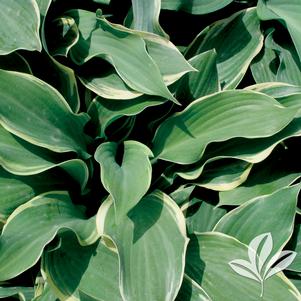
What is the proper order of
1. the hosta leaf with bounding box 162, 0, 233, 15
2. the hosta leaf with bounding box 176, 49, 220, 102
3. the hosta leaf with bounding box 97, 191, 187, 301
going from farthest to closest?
the hosta leaf with bounding box 162, 0, 233, 15 < the hosta leaf with bounding box 176, 49, 220, 102 < the hosta leaf with bounding box 97, 191, 187, 301

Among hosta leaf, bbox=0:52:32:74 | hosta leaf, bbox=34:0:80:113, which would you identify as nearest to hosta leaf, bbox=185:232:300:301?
hosta leaf, bbox=34:0:80:113

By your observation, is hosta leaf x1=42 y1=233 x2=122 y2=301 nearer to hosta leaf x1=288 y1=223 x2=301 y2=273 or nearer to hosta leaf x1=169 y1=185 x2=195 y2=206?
hosta leaf x1=169 y1=185 x2=195 y2=206

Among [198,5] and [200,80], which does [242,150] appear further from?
[198,5]

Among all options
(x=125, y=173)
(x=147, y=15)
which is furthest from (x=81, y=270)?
(x=147, y=15)

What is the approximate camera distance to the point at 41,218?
1238mm

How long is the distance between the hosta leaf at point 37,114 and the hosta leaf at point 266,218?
14.4 inches

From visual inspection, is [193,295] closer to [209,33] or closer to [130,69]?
[130,69]

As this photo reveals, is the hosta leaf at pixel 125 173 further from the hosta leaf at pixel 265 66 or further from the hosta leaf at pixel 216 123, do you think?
the hosta leaf at pixel 265 66

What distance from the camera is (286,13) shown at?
1.41 meters

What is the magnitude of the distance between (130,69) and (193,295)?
1.62 ft

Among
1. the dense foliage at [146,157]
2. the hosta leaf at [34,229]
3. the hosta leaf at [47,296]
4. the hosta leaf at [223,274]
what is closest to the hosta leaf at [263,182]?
the dense foliage at [146,157]

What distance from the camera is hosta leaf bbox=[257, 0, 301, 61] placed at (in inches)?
52.9

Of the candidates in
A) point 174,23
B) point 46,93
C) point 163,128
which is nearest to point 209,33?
point 174,23

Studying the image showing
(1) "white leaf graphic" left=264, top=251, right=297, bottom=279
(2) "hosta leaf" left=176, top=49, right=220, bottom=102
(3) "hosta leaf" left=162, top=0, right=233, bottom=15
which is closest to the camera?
(1) "white leaf graphic" left=264, top=251, right=297, bottom=279
